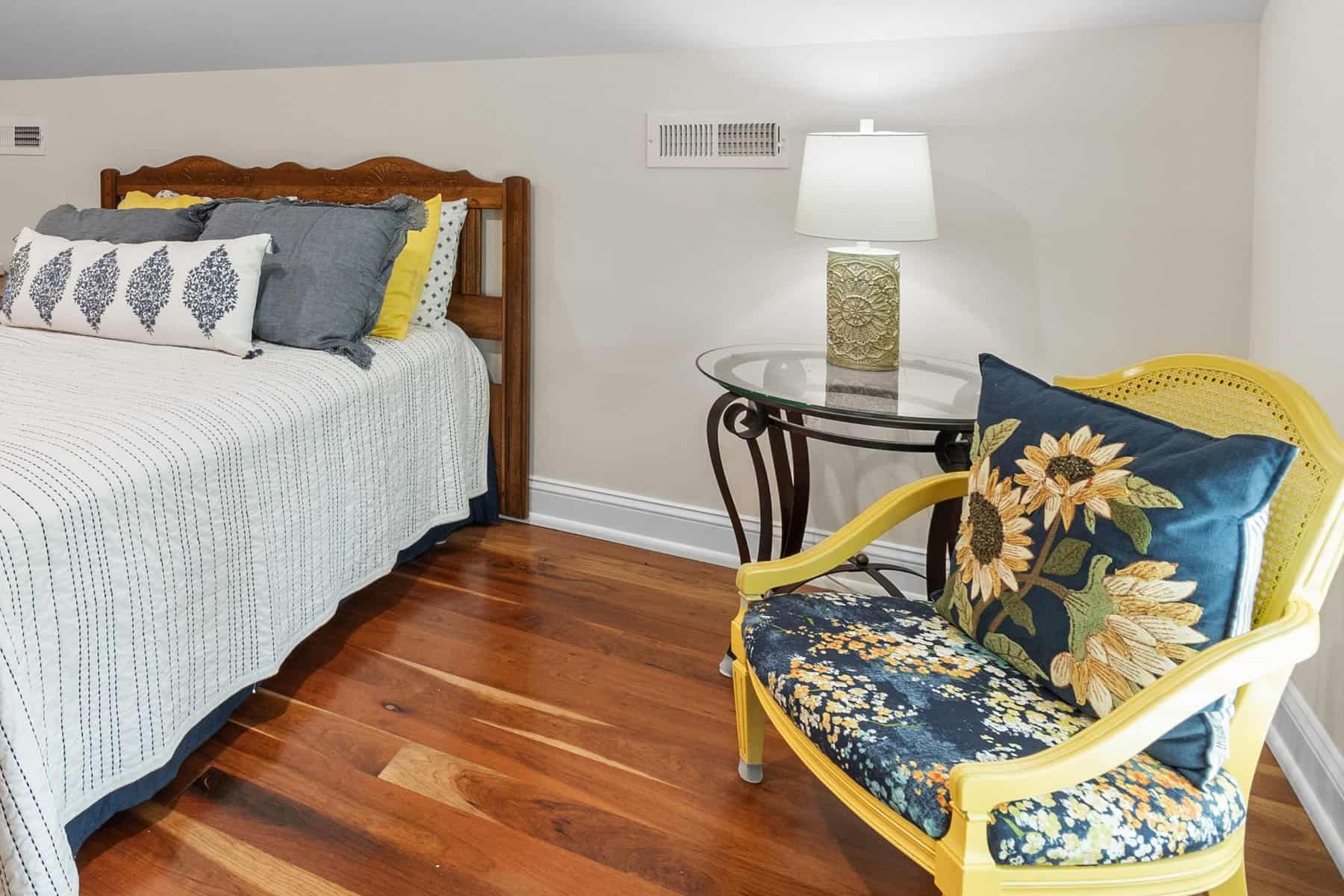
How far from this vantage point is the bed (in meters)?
1.43

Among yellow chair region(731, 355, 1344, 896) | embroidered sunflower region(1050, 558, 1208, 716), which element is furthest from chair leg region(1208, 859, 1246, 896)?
embroidered sunflower region(1050, 558, 1208, 716)

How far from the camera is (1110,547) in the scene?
1271 mm

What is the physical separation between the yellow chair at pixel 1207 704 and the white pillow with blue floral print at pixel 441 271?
5.81 feet

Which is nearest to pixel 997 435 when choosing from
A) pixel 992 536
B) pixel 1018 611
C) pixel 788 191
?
pixel 992 536

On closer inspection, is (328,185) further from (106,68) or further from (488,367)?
(106,68)

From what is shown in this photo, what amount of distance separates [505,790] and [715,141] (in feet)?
5.68

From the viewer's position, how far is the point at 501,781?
1.77 metres

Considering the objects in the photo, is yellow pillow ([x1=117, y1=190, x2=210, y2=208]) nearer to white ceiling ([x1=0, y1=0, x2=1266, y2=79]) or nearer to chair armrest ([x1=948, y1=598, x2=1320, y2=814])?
white ceiling ([x1=0, y1=0, x2=1266, y2=79])

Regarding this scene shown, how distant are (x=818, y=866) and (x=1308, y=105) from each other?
1.62m

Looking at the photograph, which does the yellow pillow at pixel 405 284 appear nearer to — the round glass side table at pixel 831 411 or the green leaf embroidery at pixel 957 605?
the round glass side table at pixel 831 411

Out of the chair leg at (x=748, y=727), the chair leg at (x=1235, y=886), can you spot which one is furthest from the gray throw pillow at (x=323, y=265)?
the chair leg at (x=1235, y=886)

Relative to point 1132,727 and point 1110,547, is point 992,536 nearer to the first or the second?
point 1110,547

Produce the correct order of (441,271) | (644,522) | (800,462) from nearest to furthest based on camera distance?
(800,462)
(441,271)
(644,522)

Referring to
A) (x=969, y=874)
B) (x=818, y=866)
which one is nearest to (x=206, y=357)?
(x=818, y=866)
